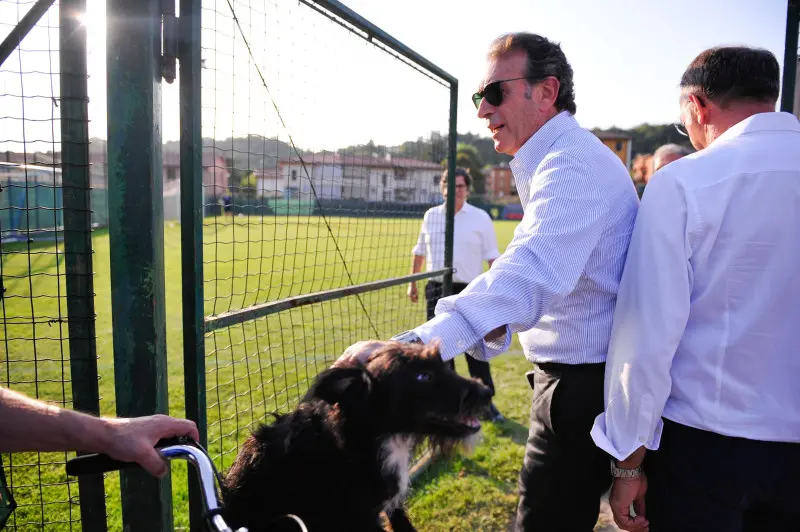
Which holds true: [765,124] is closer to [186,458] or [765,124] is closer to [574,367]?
[574,367]

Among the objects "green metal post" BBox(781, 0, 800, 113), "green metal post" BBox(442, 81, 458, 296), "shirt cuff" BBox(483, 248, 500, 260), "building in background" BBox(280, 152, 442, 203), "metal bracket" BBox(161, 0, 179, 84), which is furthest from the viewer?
"shirt cuff" BBox(483, 248, 500, 260)

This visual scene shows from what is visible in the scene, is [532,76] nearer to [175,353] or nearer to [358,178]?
[358,178]

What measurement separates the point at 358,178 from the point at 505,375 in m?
5.05

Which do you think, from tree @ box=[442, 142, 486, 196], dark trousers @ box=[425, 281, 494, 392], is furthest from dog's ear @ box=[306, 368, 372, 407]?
tree @ box=[442, 142, 486, 196]

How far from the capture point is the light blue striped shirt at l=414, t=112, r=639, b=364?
2.03 metres

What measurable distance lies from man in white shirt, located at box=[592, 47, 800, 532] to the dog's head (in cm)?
71

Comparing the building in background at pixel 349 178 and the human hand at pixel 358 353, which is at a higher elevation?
the building in background at pixel 349 178

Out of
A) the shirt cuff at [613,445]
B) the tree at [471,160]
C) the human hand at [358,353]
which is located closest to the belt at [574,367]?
the shirt cuff at [613,445]

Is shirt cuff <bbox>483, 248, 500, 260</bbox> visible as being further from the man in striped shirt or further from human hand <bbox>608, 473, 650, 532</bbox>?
human hand <bbox>608, 473, 650, 532</bbox>

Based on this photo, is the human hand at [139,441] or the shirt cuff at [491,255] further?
the shirt cuff at [491,255]

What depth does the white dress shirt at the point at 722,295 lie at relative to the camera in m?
Answer: 1.96

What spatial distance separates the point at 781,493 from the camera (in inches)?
80.3

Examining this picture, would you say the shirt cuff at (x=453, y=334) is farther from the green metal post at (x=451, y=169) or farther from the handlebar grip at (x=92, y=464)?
the green metal post at (x=451, y=169)

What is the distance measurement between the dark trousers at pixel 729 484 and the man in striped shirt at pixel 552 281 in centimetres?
37
